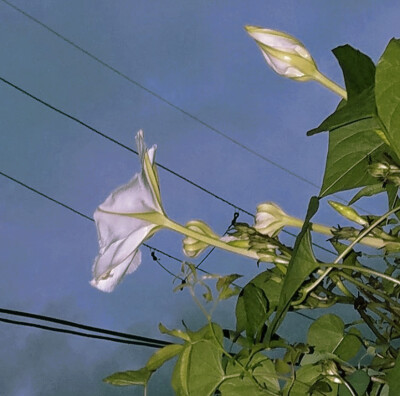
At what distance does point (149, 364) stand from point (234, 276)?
0.28 ft

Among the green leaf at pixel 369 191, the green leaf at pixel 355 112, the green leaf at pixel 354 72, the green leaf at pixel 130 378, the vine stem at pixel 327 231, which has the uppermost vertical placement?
the green leaf at pixel 354 72

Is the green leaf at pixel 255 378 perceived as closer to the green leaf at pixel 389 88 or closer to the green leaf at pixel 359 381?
the green leaf at pixel 359 381

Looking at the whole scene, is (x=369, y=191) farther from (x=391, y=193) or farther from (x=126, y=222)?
(x=126, y=222)

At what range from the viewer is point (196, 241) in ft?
1.36

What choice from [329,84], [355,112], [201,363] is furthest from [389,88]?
[201,363]

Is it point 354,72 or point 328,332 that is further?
point 328,332

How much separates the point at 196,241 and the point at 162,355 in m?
0.09

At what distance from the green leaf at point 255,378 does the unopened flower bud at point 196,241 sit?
0.07m

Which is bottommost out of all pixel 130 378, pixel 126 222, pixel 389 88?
pixel 130 378

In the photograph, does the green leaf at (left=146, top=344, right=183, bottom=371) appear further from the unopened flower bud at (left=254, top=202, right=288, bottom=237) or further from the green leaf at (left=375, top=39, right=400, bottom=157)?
the green leaf at (left=375, top=39, right=400, bottom=157)

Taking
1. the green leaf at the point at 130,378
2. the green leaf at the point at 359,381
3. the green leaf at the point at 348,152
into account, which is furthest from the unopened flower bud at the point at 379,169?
the green leaf at the point at 130,378

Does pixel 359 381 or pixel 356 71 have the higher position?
pixel 356 71

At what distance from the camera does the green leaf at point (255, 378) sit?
41 cm

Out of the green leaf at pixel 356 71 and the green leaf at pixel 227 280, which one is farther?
the green leaf at pixel 227 280
